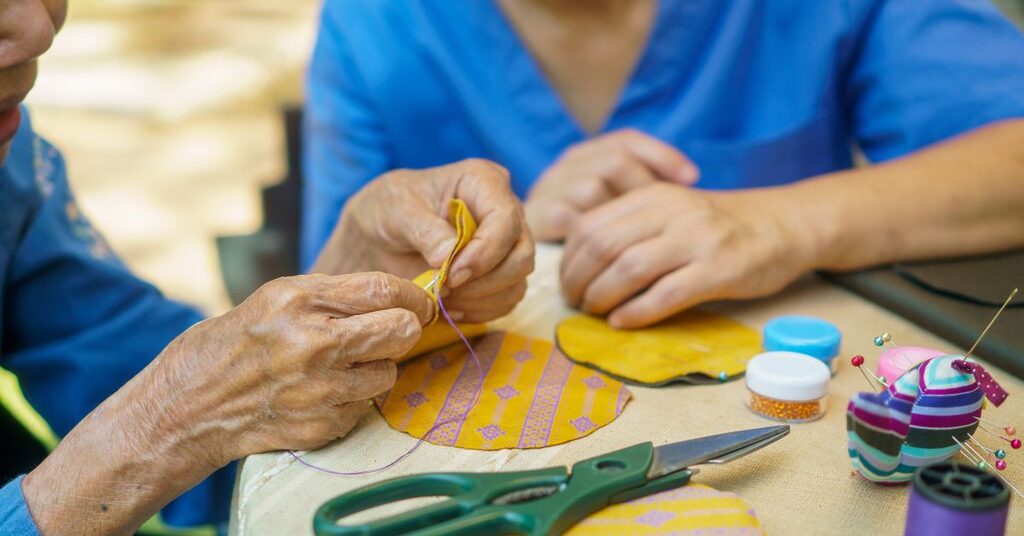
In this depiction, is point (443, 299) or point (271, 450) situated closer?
point (271, 450)

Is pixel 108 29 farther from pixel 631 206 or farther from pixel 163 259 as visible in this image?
pixel 631 206

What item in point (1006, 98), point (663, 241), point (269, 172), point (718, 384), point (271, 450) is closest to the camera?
point (271, 450)

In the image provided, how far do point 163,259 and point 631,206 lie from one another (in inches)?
82.7

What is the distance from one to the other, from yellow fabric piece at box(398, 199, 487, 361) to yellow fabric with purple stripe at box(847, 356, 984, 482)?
328mm

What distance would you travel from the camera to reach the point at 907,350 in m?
0.74

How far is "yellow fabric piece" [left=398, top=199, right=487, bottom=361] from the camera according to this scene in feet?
2.49

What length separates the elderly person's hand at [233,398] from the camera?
0.66m

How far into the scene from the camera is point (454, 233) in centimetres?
80

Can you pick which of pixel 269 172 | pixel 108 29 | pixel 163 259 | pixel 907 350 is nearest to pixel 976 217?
pixel 907 350

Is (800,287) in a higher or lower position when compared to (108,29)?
higher

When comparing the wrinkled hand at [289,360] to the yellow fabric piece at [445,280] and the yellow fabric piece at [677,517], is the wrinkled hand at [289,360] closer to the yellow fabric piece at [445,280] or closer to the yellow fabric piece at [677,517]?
the yellow fabric piece at [445,280]

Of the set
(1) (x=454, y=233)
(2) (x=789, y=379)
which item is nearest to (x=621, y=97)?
(1) (x=454, y=233)

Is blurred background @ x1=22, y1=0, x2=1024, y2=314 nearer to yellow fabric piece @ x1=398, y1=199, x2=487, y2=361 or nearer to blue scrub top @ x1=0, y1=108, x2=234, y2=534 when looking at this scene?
blue scrub top @ x1=0, y1=108, x2=234, y2=534

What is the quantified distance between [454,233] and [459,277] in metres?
0.05
